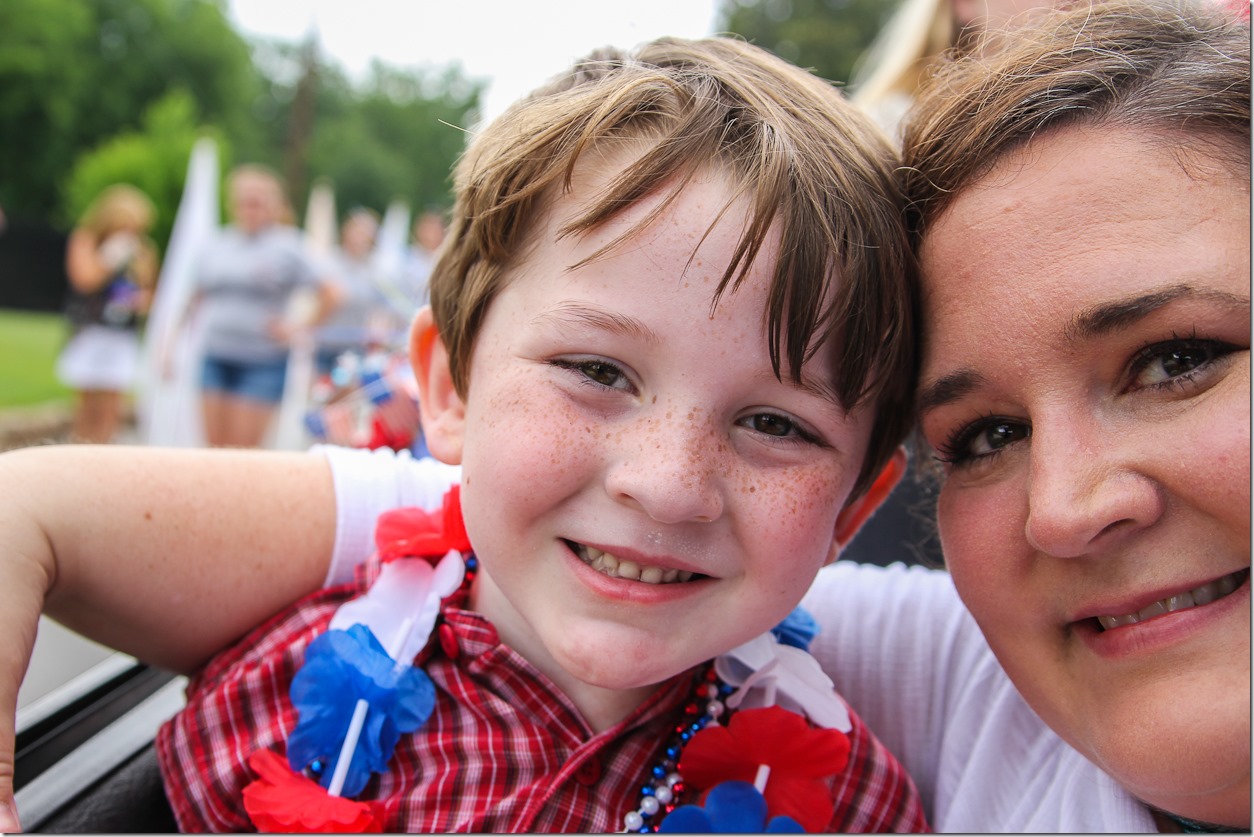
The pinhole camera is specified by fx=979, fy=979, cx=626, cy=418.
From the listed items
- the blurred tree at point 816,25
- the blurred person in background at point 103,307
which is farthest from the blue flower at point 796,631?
the blurred tree at point 816,25

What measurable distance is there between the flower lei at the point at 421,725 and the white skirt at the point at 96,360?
800 cm

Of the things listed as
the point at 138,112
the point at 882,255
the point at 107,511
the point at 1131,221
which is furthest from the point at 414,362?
the point at 138,112

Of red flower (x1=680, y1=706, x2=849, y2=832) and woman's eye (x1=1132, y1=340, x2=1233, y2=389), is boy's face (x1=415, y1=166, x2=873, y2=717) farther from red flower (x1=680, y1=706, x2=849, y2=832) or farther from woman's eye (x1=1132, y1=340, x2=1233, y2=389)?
woman's eye (x1=1132, y1=340, x2=1233, y2=389)

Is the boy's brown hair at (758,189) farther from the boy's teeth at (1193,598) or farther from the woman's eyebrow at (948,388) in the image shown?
the boy's teeth at (1193,598)

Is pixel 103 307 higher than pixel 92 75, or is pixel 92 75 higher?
pixel 103 307

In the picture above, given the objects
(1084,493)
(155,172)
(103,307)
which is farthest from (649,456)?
(155,172)

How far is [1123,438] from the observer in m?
1.07

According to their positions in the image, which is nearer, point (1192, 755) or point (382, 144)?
point (1192, 755)

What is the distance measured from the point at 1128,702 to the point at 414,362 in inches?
44.4

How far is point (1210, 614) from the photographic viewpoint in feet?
3.45

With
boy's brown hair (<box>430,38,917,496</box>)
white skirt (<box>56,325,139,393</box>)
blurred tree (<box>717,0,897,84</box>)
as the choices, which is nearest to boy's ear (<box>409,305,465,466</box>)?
boy's brown hair (<box>430,38,917,496</box>)

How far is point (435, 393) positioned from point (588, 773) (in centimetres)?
62

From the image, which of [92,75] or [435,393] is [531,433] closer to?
[435,393]

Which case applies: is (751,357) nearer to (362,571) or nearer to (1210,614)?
(1210,614)
